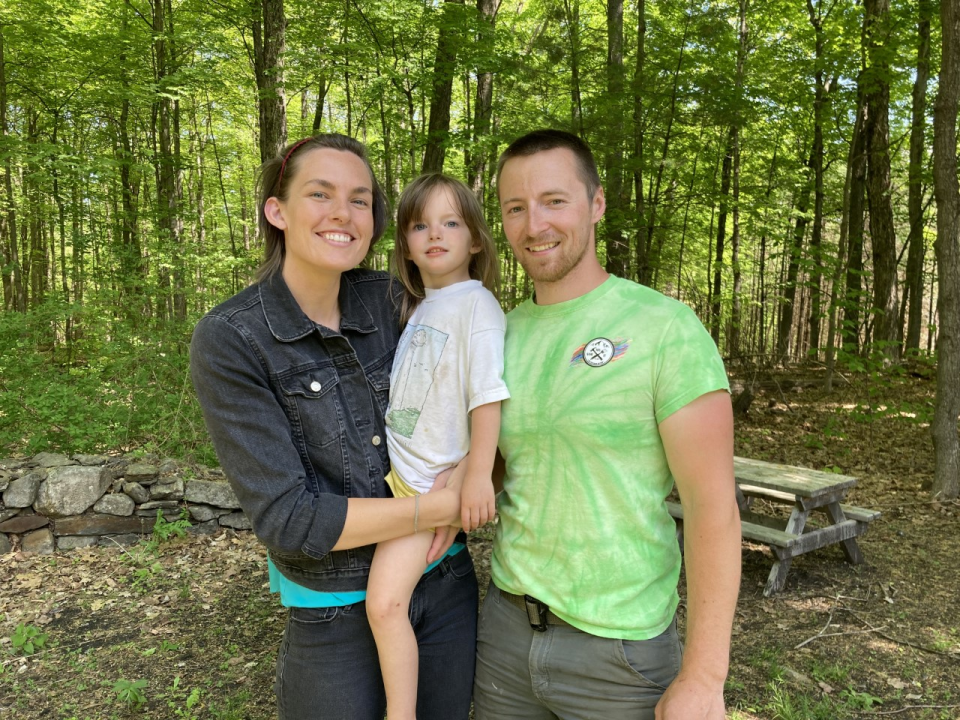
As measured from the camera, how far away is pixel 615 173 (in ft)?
27.8

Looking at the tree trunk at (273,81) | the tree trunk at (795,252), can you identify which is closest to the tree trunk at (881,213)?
the tree trunk at (795,252)

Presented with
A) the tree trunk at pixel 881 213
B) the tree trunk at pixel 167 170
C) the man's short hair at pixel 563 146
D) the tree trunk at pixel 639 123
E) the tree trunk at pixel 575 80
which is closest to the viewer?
the man's short hair at pixel 563 146

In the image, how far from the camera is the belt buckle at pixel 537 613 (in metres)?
1.65

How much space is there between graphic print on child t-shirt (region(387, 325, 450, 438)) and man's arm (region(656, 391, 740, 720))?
731 millimetres

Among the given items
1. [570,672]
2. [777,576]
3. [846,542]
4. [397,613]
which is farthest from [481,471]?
[846,542]

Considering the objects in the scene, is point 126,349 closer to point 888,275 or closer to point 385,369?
point 385,369

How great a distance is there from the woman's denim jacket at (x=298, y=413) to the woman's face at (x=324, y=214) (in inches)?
4.7

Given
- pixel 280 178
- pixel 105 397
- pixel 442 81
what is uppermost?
pixel 442 81

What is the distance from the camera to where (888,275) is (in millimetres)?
10938

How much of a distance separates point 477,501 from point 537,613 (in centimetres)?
31

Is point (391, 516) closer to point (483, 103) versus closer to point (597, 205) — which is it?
point (597, 205)

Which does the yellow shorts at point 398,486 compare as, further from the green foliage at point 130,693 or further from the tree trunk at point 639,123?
the tree trunk at point 639,123

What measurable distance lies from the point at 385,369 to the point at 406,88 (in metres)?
7.85

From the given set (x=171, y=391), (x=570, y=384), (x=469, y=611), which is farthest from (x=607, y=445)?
(x=171, y=391)
